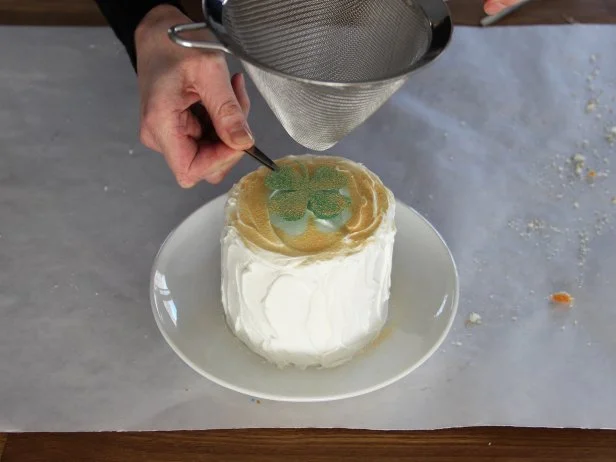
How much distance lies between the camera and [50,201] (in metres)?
1.16

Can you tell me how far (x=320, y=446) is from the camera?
860 millimetres

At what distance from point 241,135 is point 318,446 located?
0.38m

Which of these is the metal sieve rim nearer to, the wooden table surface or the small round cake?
the small round cake

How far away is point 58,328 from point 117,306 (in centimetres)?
8

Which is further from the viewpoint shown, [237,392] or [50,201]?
[50,201]

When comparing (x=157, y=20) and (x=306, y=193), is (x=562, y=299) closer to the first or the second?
(x=306, y=193)

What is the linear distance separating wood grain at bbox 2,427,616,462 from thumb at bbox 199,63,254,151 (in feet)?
1.14

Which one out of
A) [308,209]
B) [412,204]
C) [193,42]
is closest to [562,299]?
[412,204]

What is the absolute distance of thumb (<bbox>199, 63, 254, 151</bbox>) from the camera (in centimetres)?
83

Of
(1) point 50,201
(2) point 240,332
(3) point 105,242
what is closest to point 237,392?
(2) point 240,332

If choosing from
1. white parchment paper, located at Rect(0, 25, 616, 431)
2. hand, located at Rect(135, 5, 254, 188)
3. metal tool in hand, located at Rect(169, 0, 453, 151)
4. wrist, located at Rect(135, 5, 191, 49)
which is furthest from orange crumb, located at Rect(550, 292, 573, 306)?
wrist, located at Rect(135, 5, 191, 49)

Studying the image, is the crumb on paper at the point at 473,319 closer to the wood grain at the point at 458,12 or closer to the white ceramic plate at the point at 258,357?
the white ceramic plate at the point at 258,357

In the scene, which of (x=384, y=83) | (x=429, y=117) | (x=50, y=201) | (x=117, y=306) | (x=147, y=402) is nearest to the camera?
(x=384, y=83)

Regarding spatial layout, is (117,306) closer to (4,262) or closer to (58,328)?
(58,328)
